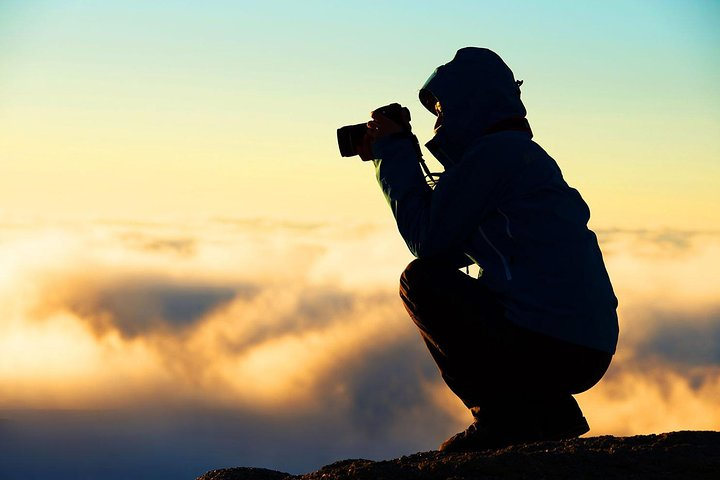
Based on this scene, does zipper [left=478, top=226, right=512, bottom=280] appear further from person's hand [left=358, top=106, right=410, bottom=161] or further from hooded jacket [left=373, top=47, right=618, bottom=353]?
person's hand [left=358, top=106, right=410, bottom=161]

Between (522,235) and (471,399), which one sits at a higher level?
(522,235)

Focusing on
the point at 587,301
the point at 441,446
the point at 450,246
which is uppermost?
the point at 450,246

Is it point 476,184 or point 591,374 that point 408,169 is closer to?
point 476,184

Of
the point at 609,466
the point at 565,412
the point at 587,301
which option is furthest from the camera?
the point at 565,412

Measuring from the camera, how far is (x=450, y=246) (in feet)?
17.5

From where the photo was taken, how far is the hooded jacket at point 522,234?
516cm

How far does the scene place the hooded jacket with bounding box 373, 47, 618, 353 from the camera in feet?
16.9

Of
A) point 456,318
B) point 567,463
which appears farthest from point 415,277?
point 567,463

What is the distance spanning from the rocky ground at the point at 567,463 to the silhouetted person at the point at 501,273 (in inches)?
13.0

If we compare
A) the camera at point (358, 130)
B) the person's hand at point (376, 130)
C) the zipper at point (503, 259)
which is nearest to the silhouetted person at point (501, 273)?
the zipper at point (503, 259)

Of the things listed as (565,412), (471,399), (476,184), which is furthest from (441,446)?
(476,184)

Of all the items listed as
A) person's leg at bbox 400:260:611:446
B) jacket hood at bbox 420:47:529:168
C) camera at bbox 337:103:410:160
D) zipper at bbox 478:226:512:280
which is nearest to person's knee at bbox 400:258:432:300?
person's leg at bbox 400:260:611:446

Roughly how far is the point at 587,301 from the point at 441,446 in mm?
1234

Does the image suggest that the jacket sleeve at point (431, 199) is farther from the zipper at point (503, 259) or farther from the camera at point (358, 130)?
the camera at point (358, 130)
